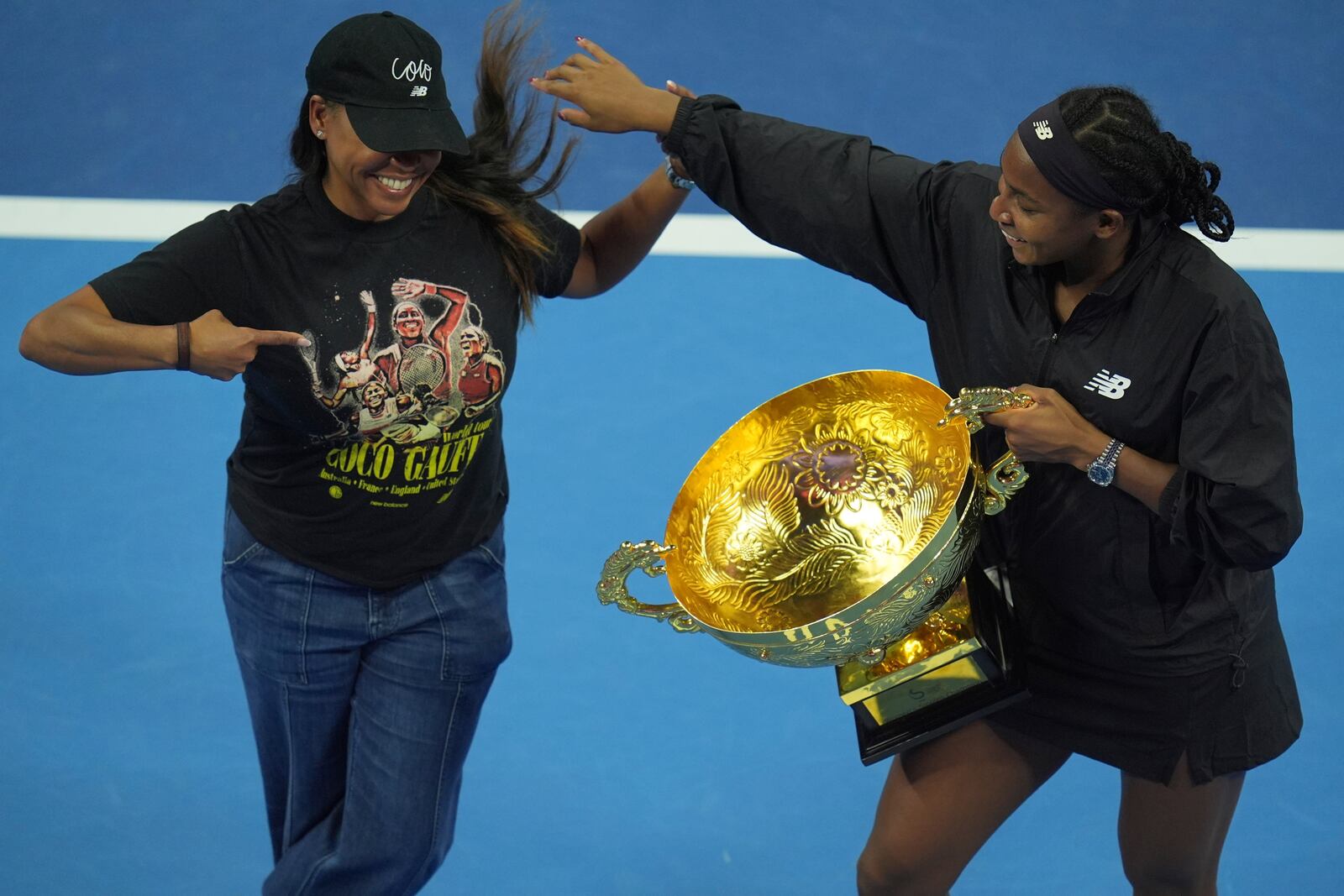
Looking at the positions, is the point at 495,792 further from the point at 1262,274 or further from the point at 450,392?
the point at 1262,274

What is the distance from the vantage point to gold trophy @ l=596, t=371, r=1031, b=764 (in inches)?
99.5

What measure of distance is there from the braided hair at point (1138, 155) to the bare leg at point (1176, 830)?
0.86 meters

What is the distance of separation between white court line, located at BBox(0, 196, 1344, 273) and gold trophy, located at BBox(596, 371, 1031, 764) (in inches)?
112

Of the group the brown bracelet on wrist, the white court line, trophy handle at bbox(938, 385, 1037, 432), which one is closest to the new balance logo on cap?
trophy handle at bbox(938, 385, 1037, 432)

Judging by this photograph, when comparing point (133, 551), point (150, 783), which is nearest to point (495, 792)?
point (150, 783)

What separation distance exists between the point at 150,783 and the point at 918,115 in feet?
12.4

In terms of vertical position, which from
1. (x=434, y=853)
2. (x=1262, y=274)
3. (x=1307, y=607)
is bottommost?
(x=434, y=853)

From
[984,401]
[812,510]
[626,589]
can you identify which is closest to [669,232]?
[812,510]

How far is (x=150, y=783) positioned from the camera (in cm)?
364

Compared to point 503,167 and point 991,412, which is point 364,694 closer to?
point 503,167

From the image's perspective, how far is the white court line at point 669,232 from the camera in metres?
5.41

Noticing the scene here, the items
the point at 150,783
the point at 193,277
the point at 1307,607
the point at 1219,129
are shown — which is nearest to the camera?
the point at 193,277

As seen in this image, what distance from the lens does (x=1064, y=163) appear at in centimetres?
214

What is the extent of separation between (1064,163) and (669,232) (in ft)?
11.5
